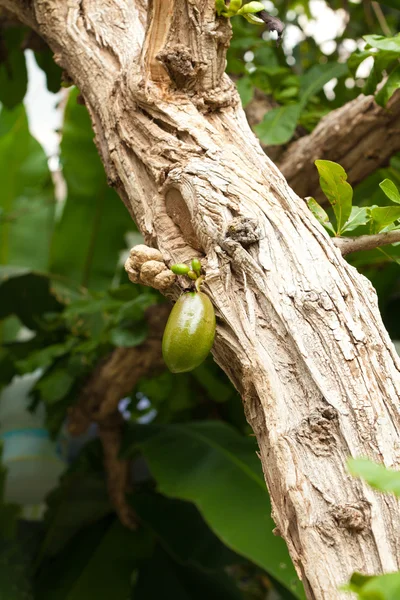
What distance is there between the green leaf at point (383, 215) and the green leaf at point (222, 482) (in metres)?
0.82

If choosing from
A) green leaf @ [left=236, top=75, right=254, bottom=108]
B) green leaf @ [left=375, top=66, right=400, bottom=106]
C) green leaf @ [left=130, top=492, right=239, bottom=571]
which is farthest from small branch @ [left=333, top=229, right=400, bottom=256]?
green leaf @ [left=130, top=492, right=239, bottom=571]

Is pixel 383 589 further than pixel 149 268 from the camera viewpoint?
No

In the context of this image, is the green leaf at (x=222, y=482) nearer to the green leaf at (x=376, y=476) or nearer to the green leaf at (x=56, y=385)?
the green leaf at (x=56, y=385)

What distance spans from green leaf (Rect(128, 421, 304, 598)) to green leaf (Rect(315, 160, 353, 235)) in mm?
829

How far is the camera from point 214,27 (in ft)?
2.98

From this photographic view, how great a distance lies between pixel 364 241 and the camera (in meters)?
0.83

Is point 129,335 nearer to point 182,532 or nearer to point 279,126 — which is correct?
point 279,126

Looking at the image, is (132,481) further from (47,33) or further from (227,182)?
(227,182)

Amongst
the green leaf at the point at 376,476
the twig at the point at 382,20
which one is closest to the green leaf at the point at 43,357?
the twig at the point at 382,20

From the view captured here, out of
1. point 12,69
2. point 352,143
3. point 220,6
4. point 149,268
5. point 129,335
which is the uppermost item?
point 220,6

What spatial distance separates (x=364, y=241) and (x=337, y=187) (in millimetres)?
74

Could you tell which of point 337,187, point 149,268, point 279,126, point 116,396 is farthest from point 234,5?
point 116,396

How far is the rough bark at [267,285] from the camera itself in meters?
0.59

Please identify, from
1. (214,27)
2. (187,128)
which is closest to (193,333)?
(187,128)
